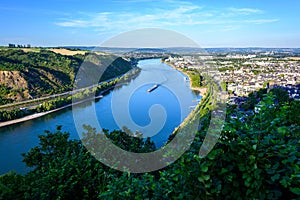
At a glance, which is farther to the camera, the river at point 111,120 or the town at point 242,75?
the river at point 111,120

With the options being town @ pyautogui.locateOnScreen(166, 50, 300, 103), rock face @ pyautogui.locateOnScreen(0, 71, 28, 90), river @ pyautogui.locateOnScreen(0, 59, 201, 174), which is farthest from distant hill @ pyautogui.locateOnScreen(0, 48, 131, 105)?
town @ pyautogui.locateOnScreen(166, 50, 300, 103)

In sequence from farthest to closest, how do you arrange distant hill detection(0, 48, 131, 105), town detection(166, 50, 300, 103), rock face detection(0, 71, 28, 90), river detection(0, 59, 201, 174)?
1. rock face detection(0, 71, 28, 90)
2. distant hill detection(0, 48, 131, 105)
3. river detection(0, 59, 201, 174)
4. town detection(166, 50, 300, 103)

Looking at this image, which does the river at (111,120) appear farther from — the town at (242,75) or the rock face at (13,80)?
the rock face at (13,80)

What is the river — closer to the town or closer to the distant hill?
the town

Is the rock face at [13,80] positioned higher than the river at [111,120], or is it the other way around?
the rock face at [13,80]

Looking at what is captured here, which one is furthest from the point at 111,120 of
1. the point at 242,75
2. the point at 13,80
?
the point at 242,75

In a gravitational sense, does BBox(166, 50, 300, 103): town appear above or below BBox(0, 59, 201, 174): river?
above

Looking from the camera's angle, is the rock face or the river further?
the rock face

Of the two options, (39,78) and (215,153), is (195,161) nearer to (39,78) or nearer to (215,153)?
(215,153)

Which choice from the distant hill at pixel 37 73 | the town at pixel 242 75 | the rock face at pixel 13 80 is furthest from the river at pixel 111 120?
the rock face at pixel 13 80
